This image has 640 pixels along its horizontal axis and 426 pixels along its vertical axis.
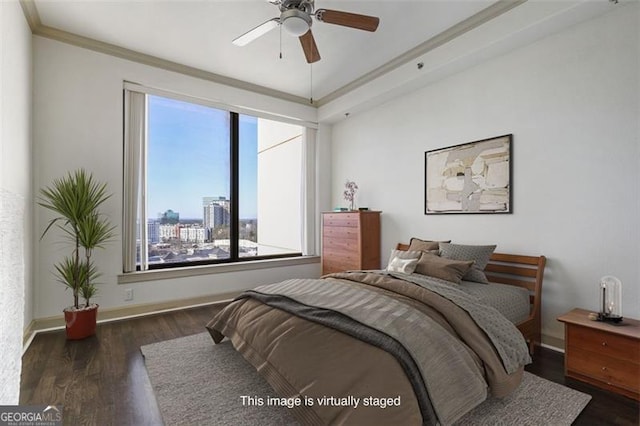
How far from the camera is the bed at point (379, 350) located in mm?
1411

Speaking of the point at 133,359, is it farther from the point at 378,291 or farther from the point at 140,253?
the point at 378,291

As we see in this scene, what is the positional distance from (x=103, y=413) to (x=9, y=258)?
1153 millimetres

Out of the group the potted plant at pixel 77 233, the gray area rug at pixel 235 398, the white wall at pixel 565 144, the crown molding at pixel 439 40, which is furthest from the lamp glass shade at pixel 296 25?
the gray area rug at pixel 235 398

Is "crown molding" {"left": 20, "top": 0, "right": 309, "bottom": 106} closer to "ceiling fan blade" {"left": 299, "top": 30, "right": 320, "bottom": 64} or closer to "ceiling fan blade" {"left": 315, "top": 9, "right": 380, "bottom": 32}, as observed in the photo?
"ceiling fan blade" {"left": 299, "top": 30, "right": 320, "bottom": 64}

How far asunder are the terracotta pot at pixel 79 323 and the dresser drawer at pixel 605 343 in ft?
13.9

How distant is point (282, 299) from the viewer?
232cm

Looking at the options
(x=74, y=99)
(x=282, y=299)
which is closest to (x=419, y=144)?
(x=282, y=299)

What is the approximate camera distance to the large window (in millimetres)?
3705

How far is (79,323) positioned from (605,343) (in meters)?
4.42

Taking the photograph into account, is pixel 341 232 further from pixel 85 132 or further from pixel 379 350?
pixel 85 132

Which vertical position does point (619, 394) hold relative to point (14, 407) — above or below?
below

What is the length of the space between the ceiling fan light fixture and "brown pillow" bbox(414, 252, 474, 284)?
92.1 inches

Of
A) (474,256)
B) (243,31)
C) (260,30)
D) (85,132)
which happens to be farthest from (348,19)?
(85,132)

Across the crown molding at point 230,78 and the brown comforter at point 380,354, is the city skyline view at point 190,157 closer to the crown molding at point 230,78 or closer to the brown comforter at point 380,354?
the crown molding at point 230,78
